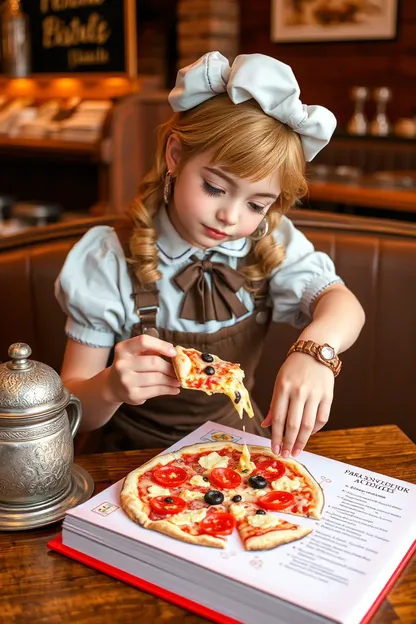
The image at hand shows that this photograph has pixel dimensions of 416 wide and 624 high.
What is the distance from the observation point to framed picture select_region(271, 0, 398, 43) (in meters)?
4.97

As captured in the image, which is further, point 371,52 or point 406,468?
point 371,52

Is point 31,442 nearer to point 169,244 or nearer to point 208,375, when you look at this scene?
point 208,375

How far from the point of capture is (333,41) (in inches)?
206

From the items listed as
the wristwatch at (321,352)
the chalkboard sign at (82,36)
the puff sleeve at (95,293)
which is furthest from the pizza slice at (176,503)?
the chalkboard sign at (82,36)

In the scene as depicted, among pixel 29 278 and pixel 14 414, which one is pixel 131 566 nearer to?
pixel 14 414

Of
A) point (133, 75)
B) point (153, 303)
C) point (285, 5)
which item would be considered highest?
point (285, 5)

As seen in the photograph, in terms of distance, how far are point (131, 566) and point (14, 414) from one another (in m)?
0.23

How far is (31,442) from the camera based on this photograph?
934mm

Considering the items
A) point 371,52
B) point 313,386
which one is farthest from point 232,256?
point 371,52

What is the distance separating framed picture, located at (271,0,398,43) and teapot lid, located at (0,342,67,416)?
15.4 feet

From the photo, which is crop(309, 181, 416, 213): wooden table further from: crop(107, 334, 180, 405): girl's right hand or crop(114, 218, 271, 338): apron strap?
crop(107, 334, 180, 405): girl's right hand

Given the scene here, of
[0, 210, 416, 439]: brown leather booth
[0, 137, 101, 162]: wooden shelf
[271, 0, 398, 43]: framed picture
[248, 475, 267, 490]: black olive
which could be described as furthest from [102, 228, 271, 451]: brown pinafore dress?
[271, 0, 398, 43]: framed picture

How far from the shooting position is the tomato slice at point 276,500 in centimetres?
94

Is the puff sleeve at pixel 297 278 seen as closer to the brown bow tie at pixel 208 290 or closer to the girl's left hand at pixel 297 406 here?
the brown bow tie at pixel 208 290
